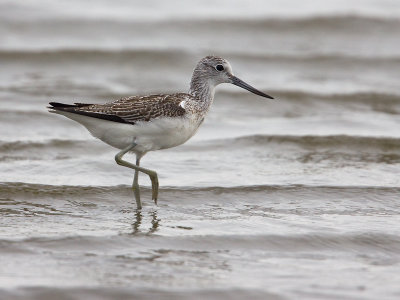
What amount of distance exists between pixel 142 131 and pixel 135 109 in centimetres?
29

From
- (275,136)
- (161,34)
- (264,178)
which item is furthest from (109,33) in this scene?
(264,178)

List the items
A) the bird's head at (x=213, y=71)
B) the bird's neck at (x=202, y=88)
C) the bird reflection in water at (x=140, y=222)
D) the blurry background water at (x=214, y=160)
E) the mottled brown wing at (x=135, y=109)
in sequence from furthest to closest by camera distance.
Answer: the bird's head at (x=213, y=71)
the bird's neck at (x=202, y=88)
the mottled brown wing at (x=135, y=109)
the bird reflection in water at (x=140, y=222)
the blurry background water at (x=214, y=160)

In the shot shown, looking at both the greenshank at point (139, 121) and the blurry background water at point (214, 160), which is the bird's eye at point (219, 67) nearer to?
the greenshank at point (139, 121)

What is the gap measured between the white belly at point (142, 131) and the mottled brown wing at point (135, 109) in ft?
0.24

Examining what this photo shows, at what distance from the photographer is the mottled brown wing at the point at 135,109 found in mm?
9375

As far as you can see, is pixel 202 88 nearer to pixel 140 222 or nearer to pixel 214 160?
pixel 214 160

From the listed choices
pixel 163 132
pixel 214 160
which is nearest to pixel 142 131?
pixel 163 132

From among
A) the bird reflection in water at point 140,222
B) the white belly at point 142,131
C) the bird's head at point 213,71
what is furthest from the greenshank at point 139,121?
the bird's head at point 213,71

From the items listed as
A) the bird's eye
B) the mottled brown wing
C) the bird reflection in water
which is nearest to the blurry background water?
the bird reflection in water

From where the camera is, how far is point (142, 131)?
956 cm

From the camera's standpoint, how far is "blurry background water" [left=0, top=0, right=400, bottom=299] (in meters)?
7.80

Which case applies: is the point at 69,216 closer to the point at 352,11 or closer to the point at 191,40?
the point at 191,40

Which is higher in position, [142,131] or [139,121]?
[139,121]

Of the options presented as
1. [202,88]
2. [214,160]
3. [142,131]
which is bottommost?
[214,160]
